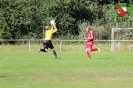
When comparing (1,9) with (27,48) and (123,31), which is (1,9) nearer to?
(27,48)

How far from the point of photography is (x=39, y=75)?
1703cm

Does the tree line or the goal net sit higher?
the tree line

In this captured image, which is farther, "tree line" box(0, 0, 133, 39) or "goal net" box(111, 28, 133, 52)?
"tree line" box(0, 0, 133, 39)

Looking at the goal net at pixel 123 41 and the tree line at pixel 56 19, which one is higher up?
the tree line at pixel 56 19

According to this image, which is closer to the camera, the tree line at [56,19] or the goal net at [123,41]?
the goal net at [123,41]

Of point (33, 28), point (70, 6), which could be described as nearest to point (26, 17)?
point (33, 28)

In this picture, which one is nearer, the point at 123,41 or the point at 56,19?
the point at 123,41

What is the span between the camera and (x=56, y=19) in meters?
53.2

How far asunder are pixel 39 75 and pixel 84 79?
2088mm

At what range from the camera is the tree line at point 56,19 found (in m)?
49.9

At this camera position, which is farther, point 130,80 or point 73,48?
point 73,48

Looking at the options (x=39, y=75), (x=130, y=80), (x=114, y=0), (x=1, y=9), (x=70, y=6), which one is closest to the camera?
(x=130, y=80)

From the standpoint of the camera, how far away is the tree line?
4988 cm

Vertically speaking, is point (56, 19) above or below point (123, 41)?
above
